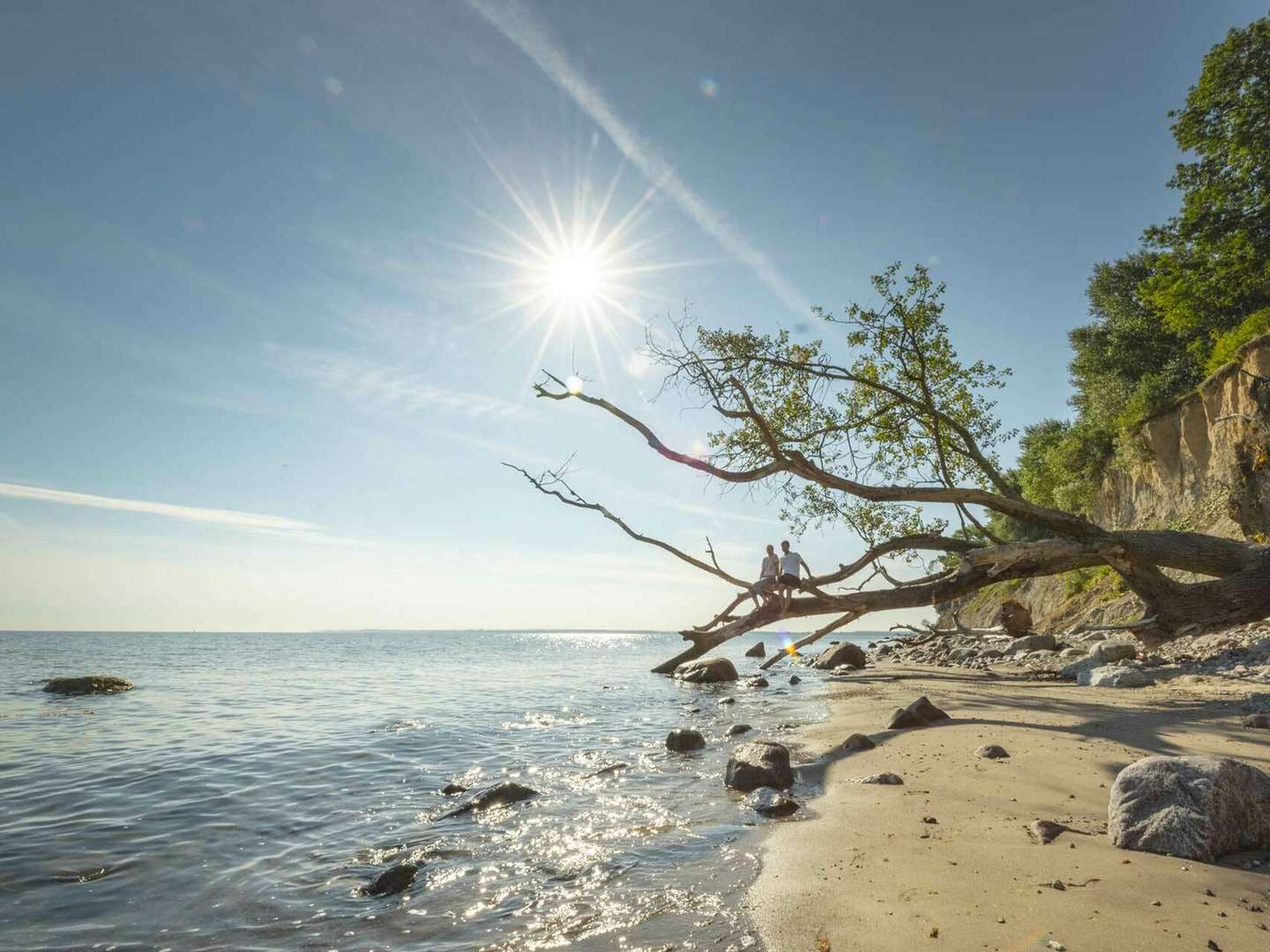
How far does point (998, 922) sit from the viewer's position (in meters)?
3.63

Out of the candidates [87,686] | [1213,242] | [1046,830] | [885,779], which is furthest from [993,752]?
[87,686]

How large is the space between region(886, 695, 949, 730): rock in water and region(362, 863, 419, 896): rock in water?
8.17 meters

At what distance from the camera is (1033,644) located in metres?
21.5

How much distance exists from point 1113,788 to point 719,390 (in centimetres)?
1094

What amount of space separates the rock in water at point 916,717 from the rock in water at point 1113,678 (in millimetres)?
4761

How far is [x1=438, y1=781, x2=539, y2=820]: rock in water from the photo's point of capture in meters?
7.73

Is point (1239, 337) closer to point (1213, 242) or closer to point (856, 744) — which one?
point (1213, 242)

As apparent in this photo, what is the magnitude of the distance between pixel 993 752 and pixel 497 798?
616 centimetres

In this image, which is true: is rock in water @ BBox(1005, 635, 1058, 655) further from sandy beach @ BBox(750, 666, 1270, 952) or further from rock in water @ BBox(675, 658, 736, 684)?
sandy beach @ BBox(750, 666, 1270, 952)

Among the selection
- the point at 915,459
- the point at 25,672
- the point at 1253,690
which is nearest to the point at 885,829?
the point at 1253,690

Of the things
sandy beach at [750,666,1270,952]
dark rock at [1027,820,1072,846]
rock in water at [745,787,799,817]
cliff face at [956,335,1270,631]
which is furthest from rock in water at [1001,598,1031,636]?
dark rock at [1027,820,1072,846]

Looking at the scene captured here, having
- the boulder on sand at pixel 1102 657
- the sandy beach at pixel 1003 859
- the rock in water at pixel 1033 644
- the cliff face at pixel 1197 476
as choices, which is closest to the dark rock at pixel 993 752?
the sandy beach at pixel 1003 859

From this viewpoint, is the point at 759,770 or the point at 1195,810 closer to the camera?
the point at 1195,810

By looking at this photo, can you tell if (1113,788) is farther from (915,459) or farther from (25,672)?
(25,672)
